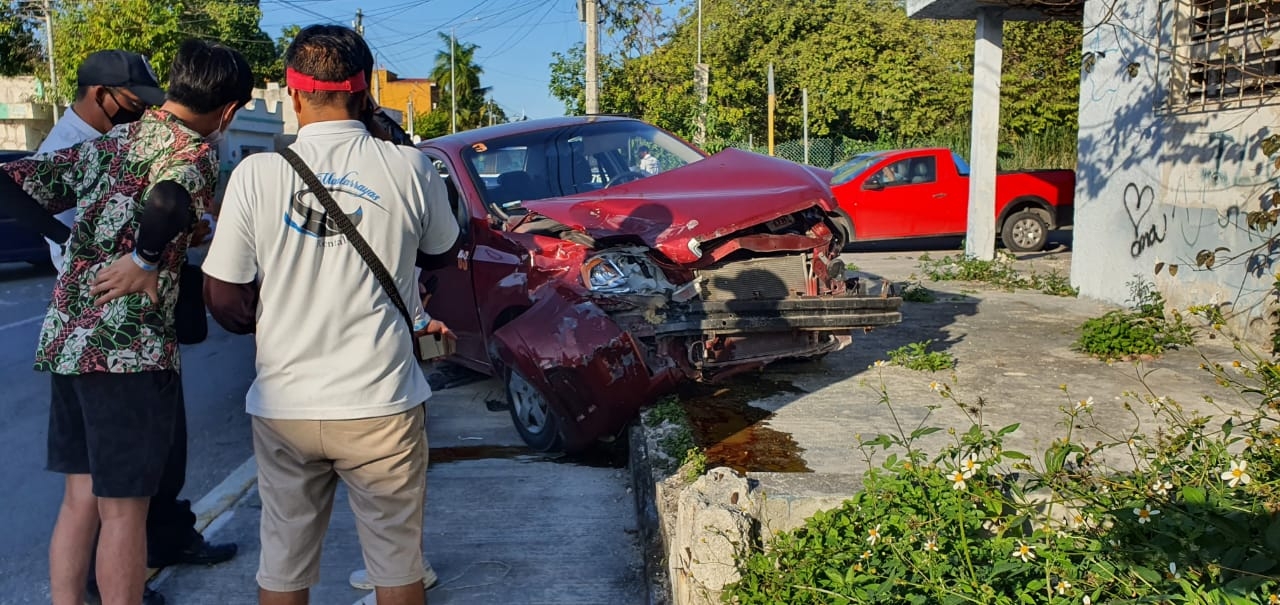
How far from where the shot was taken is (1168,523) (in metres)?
2.72

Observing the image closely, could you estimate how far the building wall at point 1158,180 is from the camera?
686 cm

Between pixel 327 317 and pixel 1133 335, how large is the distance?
5.71 meters

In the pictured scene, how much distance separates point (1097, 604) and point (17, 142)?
4308cm

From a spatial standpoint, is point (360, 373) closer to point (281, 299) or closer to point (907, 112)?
point (281, 299)

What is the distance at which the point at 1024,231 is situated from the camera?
565 inches

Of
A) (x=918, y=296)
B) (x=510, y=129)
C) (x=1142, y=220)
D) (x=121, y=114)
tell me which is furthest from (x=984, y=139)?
(x=121, y=114)

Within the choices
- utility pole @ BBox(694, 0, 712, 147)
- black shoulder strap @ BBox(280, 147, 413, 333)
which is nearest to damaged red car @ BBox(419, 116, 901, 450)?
black shoulder strap @ BBox(280, 147, 413, 333)

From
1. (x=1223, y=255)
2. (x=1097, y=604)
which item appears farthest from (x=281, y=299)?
(x=1223, y=255)

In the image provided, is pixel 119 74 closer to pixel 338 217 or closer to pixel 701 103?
pixel 338 217

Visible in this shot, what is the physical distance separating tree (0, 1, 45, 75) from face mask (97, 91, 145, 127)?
137 feet

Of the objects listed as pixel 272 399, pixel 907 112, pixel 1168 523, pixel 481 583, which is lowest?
pixel 481 583

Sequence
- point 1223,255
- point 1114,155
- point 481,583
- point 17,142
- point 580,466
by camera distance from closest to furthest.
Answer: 1. point 481,583
2. point 580,466
3. point 1223,255
4. point 1114,155
5. point 17,142

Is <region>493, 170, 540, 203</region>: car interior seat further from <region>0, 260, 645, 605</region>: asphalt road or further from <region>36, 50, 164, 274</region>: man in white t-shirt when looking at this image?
<region>36, 50, 164, 274</region>: man in white t-shirt

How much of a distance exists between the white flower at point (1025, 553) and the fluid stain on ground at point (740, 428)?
52.6 inches
